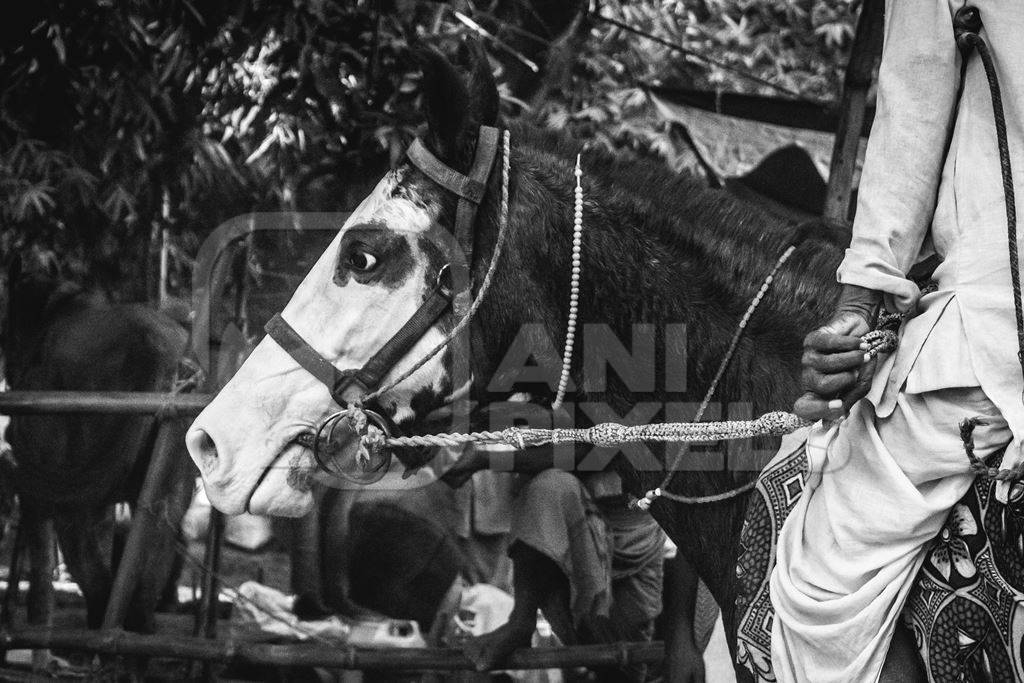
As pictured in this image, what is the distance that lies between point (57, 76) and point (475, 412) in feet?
11.4

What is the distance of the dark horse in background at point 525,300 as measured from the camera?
7.30 feet

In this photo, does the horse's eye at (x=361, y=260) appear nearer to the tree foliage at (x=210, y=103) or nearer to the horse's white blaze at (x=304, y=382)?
the horse's white blaze at (x=304, y=382)

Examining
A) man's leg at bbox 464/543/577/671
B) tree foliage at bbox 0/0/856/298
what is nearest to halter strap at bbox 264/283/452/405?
Result: man's leg at bbox 464/543/577/671

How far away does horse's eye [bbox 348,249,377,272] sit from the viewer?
223 cm

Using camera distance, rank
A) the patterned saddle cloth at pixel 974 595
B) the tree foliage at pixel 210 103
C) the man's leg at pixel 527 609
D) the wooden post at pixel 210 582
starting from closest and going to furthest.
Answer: the patterned saddle cloth at pixel 974 595
the man's leg at pixel 527 609
the wooden post at pixel 210 582
the tree foliage at pixel 210 103

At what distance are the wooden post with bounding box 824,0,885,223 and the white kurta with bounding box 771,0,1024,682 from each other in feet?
6.91

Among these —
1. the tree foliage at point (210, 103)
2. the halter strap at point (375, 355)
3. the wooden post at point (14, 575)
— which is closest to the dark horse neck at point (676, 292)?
the halter strap at point (375, 355)

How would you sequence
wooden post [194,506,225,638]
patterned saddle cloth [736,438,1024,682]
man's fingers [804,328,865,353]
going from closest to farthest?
patterned saddle cloth [736,438,1024,682] < man's fingers [804,328,865,353] < wooden post [194,506,225,638]

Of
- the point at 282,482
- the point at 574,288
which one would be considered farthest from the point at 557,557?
the point at 574,288

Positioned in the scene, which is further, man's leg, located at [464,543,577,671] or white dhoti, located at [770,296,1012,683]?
man's leg, located at [464,543,577,671]

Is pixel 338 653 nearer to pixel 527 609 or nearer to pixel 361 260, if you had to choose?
pixel 527 609

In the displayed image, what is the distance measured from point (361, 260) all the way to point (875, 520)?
113 centimetres

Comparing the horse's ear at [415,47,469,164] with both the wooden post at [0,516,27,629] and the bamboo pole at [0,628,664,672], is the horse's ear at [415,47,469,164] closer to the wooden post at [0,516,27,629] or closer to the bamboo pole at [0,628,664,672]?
the bamboo pole at [0,628,664,672]

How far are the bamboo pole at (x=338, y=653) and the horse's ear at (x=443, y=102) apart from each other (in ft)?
6.51
